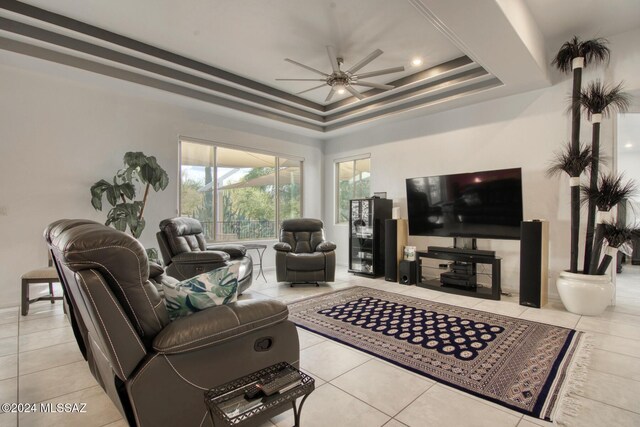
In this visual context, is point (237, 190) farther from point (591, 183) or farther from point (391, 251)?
point (591, 183)

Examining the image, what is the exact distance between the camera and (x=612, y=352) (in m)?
2.51

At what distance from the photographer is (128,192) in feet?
13.2

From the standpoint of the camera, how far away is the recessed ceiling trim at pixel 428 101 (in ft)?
13.9

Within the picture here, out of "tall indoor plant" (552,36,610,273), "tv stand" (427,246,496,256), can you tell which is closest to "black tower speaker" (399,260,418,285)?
"tv stand" (427,246,496,256)

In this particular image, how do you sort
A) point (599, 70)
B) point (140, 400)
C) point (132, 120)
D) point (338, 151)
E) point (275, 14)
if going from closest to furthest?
point (140, 400) < point (275, 14) < point (599, 70) < point (132, 120) < point (338, 151)

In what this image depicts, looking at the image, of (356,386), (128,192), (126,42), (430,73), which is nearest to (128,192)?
(128,192)

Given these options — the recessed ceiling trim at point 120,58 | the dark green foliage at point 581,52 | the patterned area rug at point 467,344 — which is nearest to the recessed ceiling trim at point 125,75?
the recessed ceiling trim at point 120,58

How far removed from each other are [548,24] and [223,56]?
145 inches

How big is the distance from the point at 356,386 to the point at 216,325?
112 centimetres

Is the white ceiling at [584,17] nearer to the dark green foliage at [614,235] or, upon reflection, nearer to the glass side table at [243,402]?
the dark green foliage at [614,235]

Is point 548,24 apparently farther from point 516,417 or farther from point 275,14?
point 516,417

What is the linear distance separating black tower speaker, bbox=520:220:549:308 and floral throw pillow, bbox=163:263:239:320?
352 cm

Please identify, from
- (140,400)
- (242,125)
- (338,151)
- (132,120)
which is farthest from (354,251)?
(140,400)

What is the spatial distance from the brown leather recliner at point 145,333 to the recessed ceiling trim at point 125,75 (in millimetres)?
3015
